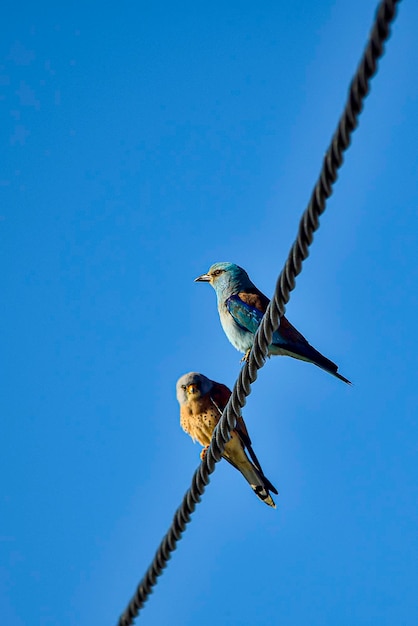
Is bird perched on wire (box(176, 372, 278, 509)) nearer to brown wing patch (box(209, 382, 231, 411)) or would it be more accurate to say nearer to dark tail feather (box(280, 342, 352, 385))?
brown wing patch (box(209, 382, 231, 411))

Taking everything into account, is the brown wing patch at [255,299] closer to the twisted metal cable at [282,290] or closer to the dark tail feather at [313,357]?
the dark tail feather at [313,357]

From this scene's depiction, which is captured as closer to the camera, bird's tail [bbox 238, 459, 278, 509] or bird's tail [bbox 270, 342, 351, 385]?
bird's tail [bbox 270, 342, 351, 385]

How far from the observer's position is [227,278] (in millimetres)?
6914

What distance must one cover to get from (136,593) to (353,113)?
263 centimetres

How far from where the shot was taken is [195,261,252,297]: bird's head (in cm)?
680

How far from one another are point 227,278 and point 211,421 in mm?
1297

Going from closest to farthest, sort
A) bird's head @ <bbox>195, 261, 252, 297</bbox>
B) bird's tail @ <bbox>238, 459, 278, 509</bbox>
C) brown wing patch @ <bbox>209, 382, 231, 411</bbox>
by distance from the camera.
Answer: bird's tail @ <bbox>238, 459, 278, 509</bbox> < brown wing patch @ <bbox>209, 382, 231, 411</bbox> < bird's head @ <bbox>195, 261, 252, 297</bbox>

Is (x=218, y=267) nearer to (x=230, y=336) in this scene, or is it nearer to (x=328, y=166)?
(x=230, y=336)

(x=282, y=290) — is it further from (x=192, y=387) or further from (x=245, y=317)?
(x=192, y=387)

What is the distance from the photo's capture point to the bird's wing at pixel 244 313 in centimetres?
625

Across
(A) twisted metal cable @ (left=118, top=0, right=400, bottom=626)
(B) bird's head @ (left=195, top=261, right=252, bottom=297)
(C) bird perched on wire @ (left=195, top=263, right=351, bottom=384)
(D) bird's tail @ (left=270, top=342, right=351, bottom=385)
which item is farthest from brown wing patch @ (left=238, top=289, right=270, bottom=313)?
(A) twisted metal cable @ (left=118, top=0, right=400, bottom=626)

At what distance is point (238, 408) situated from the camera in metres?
3.73

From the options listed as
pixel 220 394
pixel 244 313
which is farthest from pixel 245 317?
pixel 220 394

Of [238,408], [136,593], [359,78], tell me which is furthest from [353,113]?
[136,593]
